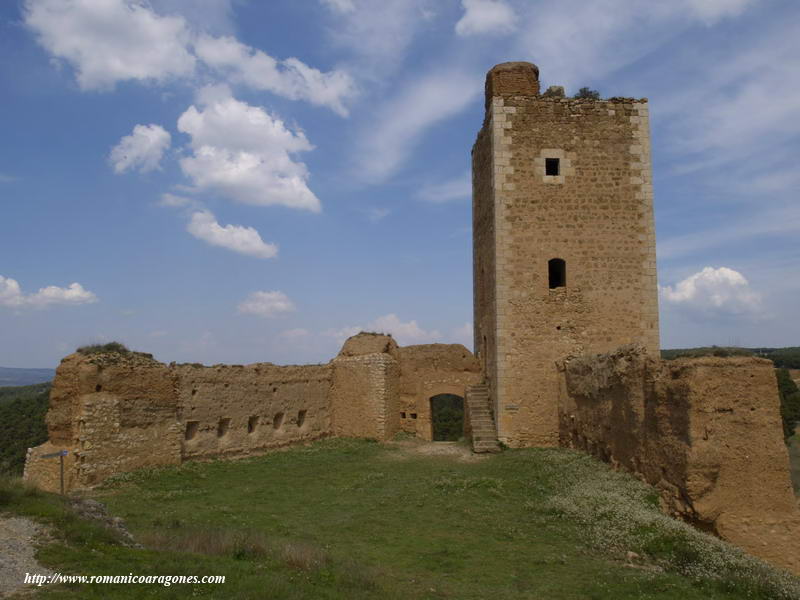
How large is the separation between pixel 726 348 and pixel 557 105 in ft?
26.0

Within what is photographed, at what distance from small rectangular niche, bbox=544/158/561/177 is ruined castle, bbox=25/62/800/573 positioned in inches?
1.9

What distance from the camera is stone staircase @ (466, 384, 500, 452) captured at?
44.6ft

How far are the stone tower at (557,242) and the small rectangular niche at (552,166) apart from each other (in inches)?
1.1

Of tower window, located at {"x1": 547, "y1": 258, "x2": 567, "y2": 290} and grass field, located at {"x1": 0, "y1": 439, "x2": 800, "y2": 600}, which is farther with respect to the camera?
tower window, located at {"x1": 547, "y1": 258, "x2": 567, "y2": 290}

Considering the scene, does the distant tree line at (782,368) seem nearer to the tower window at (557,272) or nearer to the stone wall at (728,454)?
the stone wall at (728,454)

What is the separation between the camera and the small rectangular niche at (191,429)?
12.6m

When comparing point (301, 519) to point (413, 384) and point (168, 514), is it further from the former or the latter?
point (413, 384)

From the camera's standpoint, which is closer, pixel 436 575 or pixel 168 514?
pixel 436 575

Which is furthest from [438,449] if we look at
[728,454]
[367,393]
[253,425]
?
[728,454]

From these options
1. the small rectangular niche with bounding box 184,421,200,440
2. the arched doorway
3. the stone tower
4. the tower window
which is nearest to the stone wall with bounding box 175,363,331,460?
the small rectangular niche with bounding box 184,421,200,440

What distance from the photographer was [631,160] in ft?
48.4

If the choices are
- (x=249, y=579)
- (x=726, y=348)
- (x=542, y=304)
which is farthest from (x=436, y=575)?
(x=542, y=304)

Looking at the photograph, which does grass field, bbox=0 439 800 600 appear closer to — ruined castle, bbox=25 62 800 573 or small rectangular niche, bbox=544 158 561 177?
ruined castle, bbox=25 62 800 573

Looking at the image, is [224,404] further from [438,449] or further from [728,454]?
[728,454]
